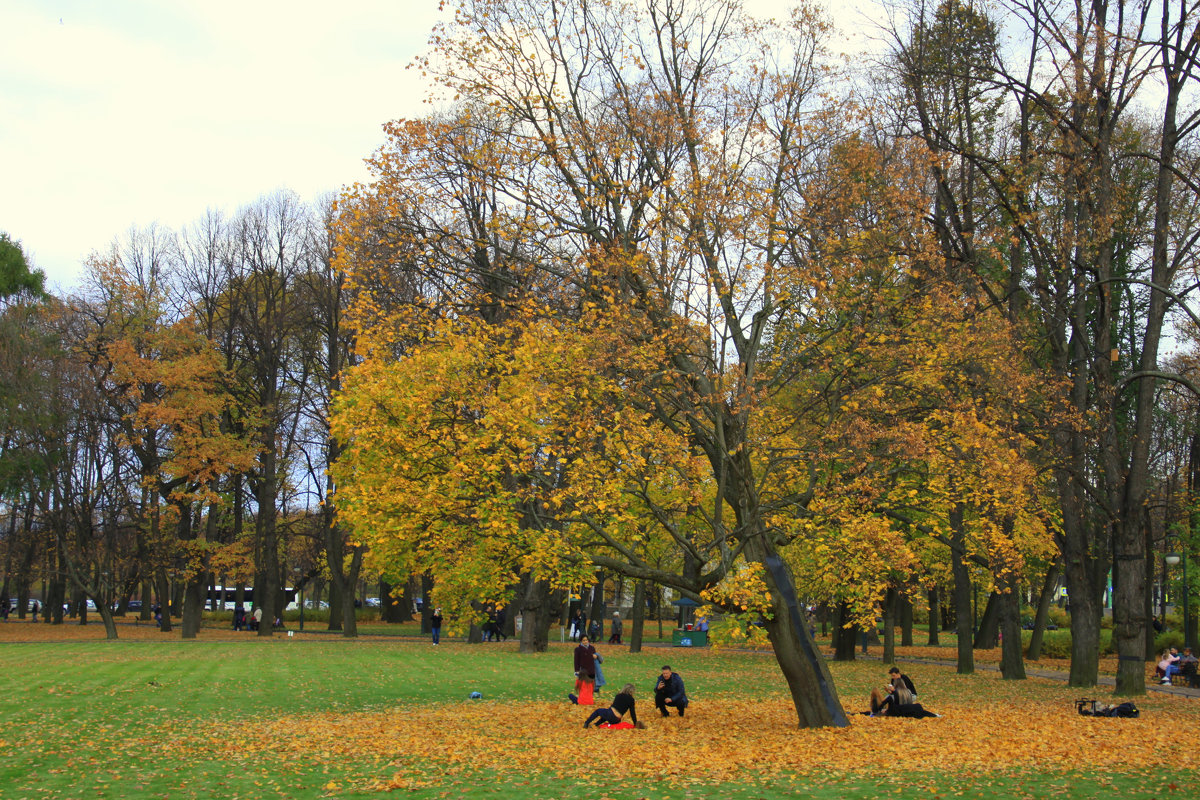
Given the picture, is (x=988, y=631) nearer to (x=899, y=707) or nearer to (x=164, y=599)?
(x=899, y=707)

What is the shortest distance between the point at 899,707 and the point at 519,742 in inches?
281

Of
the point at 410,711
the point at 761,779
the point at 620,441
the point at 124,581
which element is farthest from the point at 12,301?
the point at 761,779

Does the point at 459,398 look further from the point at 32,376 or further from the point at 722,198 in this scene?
the point at 32,376

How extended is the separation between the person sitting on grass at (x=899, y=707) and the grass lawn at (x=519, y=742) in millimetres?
589

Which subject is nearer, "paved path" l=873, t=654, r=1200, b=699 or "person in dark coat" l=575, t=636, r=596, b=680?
"person in dark coat" l=575, t=636, r=596, b=680

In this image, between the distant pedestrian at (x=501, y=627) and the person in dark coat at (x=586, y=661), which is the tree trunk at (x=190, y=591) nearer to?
the distant pedestrian at (x=501, y=627)

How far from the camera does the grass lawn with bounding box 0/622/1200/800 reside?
429 inches

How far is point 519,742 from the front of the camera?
1426 centimetres

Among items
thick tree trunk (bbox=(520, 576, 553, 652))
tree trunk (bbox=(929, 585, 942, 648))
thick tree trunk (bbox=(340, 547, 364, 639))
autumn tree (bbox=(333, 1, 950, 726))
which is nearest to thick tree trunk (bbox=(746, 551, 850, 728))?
autumn tree (bbox=(333, 1, 950, 726))

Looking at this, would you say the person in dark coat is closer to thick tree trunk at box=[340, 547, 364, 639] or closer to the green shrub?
thick tree trunk at box=[340, 547, 364, 639]

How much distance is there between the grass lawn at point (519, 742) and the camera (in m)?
10.9

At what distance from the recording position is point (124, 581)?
42.2 metres

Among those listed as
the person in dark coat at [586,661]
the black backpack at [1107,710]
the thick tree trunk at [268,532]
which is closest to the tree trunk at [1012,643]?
the black backpack at [1107,710]

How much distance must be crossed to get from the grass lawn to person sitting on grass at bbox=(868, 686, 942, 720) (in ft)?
1.93
